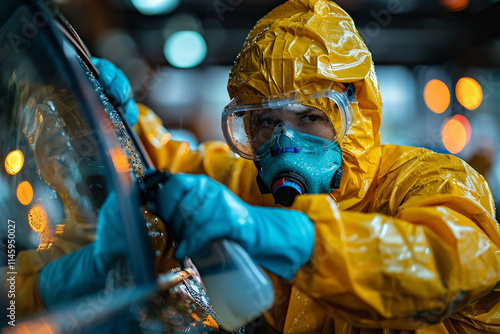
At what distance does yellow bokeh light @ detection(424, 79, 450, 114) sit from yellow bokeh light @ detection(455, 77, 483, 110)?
41cm

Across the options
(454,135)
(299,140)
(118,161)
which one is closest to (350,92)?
(299,140)

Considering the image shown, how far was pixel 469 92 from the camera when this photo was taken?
975cm

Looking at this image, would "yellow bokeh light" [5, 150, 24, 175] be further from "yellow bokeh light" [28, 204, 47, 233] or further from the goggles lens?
the goggles lens

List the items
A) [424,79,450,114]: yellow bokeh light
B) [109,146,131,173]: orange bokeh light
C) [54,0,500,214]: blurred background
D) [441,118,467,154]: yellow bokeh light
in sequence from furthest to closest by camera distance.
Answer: [424,79,450,114]: yellow bokeh light, [441,118,467,154]: yellow bokeh light, [54,0,500,214]: blurred background, [109,146,131,173]: orange bokeh light

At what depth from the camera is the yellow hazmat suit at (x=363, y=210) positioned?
97 cm

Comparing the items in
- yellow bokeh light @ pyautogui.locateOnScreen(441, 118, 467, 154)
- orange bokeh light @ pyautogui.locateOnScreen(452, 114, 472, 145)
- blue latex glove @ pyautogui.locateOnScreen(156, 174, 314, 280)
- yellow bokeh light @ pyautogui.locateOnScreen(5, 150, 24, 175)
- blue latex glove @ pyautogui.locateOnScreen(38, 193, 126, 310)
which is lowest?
yellow bokeh light @ pyautogui.locateOnScreen(441, 118, 467, 154)

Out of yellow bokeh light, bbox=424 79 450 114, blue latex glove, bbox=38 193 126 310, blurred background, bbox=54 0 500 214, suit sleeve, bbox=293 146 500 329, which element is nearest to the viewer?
blue latex glove, bbox=38 193 126 310

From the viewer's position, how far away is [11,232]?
664 mm

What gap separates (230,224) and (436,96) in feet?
34.8

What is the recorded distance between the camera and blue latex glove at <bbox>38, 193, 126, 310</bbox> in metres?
0.67

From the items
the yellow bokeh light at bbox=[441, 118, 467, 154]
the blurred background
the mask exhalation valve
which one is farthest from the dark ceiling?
the mask exhalation valve

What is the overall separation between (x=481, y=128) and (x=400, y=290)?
8628mm

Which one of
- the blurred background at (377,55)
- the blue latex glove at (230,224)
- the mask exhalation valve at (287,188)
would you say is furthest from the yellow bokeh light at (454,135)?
the blue latex glove at (230,224)

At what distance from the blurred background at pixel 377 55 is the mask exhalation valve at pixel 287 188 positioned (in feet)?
17.1
